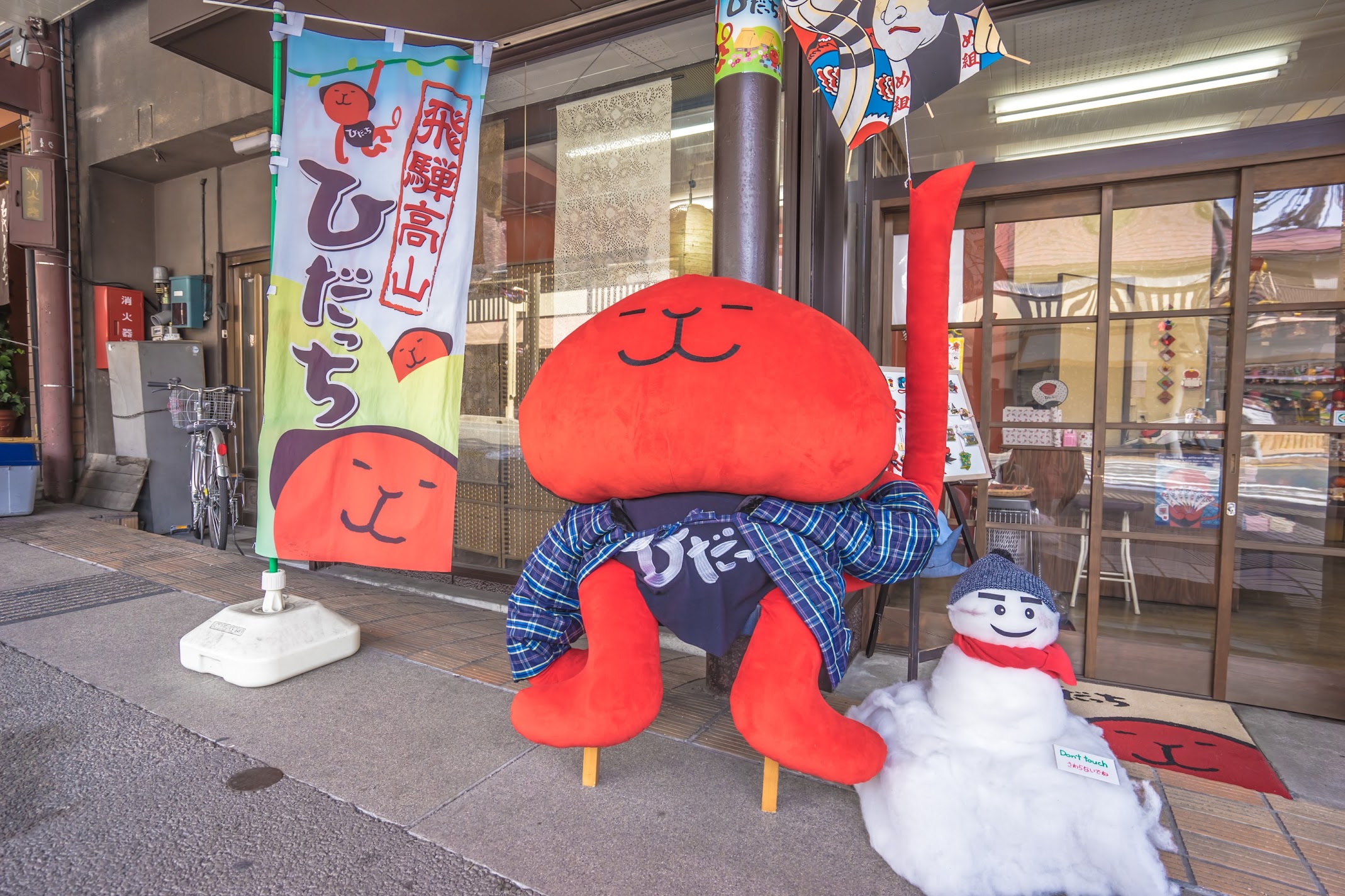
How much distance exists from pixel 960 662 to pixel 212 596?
411cm

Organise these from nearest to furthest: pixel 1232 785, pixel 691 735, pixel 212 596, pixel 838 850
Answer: pixel 838 850
pixel 1232 785
pixel 691 735
pixel 212 596

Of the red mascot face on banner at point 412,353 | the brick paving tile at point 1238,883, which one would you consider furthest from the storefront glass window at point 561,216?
the brick paving tile at point 1238,883

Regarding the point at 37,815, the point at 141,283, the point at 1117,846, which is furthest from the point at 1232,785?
the point at 141,283

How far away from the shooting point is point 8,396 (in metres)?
8.27

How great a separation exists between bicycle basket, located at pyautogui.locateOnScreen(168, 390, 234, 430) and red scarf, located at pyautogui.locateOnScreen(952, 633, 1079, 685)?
20.3 feet

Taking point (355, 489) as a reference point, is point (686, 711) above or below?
below

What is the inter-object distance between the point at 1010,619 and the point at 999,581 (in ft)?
0.39

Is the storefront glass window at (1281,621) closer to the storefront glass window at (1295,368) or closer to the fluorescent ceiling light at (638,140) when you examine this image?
the storefront glass window at (1295,368)

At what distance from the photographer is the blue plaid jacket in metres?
1.72

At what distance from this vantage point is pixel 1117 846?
152cm

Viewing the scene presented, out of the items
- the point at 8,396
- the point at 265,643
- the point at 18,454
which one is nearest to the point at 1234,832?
the point at 265,643

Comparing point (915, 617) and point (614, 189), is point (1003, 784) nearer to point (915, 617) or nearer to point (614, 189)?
point (915, 617)

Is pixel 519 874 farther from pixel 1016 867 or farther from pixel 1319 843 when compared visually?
pixel 1319 843

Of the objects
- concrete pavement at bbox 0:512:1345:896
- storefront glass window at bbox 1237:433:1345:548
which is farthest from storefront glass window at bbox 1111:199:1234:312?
concrete pavement at bbox 0:512:1345:896
